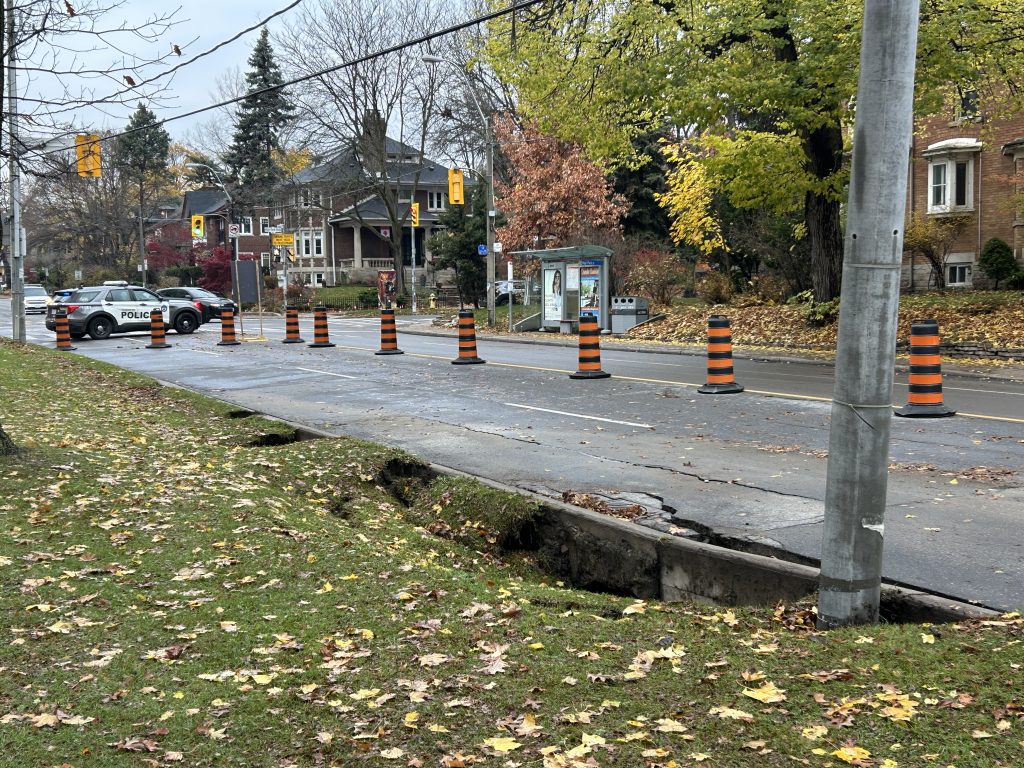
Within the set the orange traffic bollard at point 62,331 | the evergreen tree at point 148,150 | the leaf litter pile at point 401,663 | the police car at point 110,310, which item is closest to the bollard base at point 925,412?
the leaf litter pile at point 401,663

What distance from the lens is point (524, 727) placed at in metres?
3.96

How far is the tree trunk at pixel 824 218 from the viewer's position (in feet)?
74.5

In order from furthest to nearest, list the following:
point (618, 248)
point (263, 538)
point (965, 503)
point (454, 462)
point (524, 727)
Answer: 1. point (618, 248)
2. point (454, 462)
3. point (965, 503)
4. point (263, 538)
5. point (524, 727)

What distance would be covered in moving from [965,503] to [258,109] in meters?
73.7

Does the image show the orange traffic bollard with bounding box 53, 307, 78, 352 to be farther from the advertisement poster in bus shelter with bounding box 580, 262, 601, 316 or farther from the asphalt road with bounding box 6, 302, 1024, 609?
the advertisement poster in bus shelter with bounding box 580, 262, 601, 316

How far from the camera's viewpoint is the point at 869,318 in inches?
190

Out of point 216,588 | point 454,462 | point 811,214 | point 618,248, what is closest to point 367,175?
point 618,248

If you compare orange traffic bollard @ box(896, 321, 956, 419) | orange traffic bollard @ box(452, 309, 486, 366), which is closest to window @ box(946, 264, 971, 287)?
orange traffic bollard @ box(452, 309, 486, 366)

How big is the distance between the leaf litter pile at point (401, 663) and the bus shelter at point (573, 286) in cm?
2468

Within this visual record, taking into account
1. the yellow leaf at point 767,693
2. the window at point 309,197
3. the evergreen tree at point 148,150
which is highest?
the evergreen tree at point 148,150

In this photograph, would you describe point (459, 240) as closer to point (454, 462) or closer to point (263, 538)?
point (454, 462)

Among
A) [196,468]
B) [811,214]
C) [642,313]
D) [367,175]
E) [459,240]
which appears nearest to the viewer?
[196,468]

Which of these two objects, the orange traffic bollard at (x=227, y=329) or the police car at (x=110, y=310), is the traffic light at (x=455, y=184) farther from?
the orange traffic bollard at (x=227, y=329)

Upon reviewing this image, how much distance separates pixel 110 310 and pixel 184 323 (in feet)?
9.78
